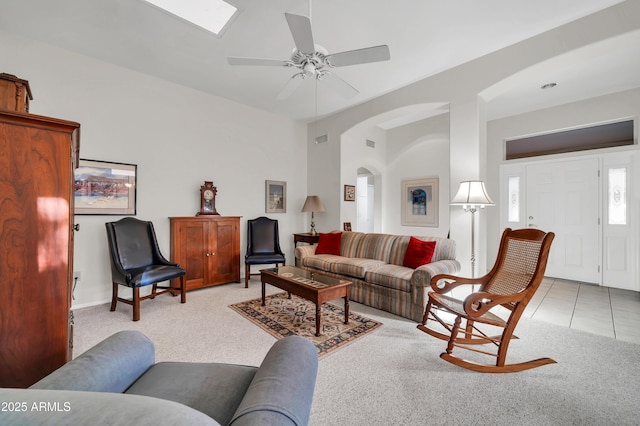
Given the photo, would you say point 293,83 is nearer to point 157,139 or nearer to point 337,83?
point 337,83

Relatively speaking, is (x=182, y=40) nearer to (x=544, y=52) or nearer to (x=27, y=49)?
(x=27, y=49)

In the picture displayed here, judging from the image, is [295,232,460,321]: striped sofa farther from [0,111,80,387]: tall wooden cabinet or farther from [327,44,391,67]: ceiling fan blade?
[0,111,80,387]: tall wooden cabinet

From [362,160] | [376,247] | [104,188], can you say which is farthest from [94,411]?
[362,160]

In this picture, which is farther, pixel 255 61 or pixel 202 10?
pixel 202 10

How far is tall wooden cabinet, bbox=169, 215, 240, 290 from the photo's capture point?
3846 mm

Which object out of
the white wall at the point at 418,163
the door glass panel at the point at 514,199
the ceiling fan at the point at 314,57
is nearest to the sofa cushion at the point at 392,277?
the ceiling fan at the point at 314,57

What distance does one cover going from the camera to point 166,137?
3932mm

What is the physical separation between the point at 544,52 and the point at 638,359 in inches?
116

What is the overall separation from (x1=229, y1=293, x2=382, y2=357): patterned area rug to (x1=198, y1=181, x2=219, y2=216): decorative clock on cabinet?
1645mm

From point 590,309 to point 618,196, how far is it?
209cm

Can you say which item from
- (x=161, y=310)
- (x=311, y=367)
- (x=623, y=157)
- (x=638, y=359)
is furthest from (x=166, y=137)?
(x=623, y=157)

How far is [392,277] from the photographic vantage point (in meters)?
3.07

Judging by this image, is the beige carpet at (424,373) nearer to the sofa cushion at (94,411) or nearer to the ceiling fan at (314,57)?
the sofa cushion at (94,411)

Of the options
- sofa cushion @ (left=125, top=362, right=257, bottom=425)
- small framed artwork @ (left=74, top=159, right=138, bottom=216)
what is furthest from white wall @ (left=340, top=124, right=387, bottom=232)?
sofa cushion @ (left=125, top=362, right=257, bottom=425)
